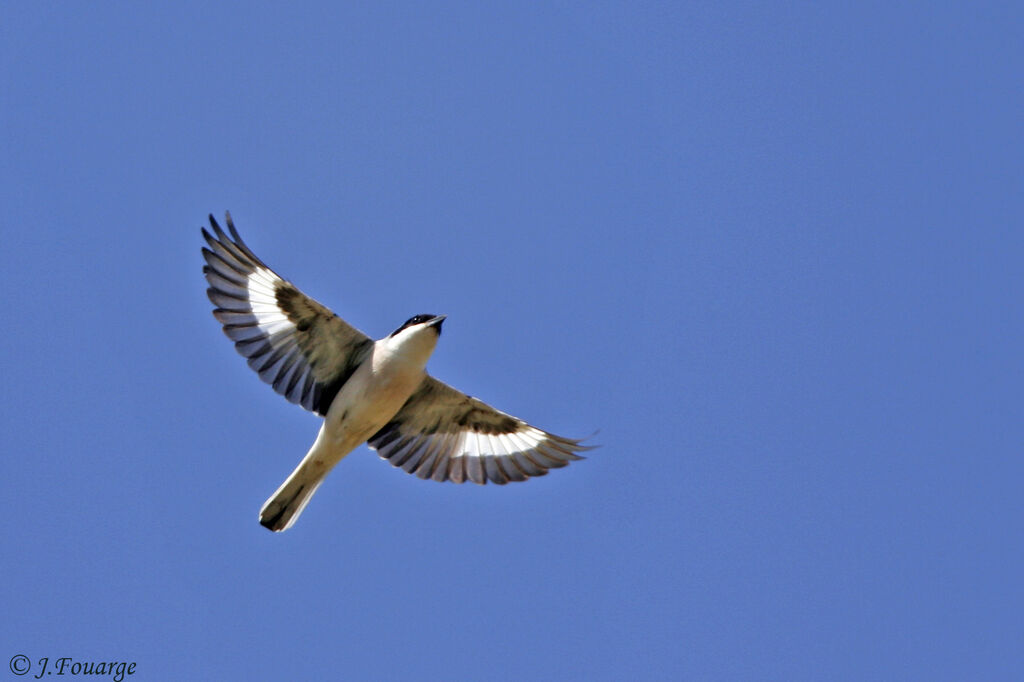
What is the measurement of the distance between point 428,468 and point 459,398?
2.90ft

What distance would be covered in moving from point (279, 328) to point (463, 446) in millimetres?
2496

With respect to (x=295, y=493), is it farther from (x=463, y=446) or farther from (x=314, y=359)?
(x=463, y=446)

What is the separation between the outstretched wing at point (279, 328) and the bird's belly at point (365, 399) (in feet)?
1.02

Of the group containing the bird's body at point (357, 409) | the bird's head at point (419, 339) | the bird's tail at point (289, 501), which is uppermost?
the bird's head at point (419, 339)

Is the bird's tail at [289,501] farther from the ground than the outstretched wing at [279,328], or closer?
closer

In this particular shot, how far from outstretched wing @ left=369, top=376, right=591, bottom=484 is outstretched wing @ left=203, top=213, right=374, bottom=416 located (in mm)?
1010

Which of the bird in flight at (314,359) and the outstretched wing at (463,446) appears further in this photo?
the outstretched wing at (463,446)

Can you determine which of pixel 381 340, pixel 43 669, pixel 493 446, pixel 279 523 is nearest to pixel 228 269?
pixel 381 340

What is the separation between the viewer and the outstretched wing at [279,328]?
11867 mm

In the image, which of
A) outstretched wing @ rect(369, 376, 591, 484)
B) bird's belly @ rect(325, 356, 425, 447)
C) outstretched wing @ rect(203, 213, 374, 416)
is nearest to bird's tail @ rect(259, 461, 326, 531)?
bird's belly @ rect(325, 356, 425, 447)

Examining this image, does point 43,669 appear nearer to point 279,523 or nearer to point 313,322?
point 279,523

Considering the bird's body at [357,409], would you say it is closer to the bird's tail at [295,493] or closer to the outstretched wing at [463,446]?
the bird's tail at [295,493]

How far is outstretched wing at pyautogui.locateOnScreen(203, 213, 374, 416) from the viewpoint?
1187 centimetres

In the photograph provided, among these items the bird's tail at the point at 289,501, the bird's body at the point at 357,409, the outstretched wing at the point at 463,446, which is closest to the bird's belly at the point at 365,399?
the bird's body at the point at 357,409
